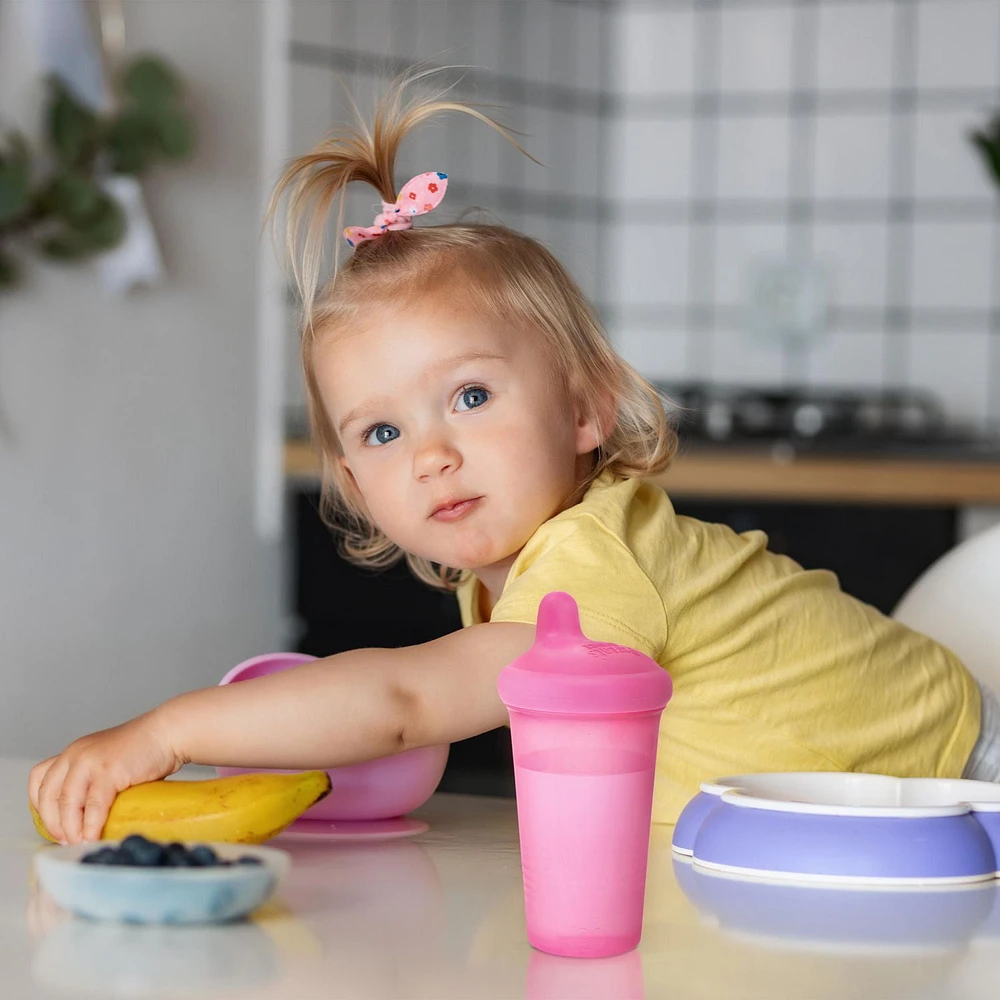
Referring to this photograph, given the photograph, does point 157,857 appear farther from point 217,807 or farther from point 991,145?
point 991,145

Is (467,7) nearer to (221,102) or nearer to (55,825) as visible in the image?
(221,102)

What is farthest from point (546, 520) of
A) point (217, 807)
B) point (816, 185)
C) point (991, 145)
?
point (816, 185)

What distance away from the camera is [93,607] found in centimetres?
269

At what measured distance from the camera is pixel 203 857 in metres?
0.65

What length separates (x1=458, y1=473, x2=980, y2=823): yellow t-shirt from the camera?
0.95 m

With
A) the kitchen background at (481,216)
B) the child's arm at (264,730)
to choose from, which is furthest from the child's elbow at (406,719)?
the kitchen background at (481,216)

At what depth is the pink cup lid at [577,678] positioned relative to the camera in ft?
1.93

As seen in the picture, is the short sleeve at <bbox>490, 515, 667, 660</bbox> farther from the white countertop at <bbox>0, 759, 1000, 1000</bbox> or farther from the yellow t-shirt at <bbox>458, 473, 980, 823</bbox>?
the white countertop at <bbox>0, 759, 1000, 1000</bbox>

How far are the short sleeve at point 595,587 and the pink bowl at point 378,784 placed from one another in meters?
0.11

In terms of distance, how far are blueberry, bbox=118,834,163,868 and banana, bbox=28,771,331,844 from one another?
105 mm

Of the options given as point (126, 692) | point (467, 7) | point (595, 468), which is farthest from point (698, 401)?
point (595, 468)

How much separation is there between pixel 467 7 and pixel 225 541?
1363 mm

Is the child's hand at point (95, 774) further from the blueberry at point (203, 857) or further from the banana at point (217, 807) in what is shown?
the blueberry at point (203, 857)

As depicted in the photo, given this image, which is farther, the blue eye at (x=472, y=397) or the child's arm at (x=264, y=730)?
the blue eye at (x=472, y=397)
